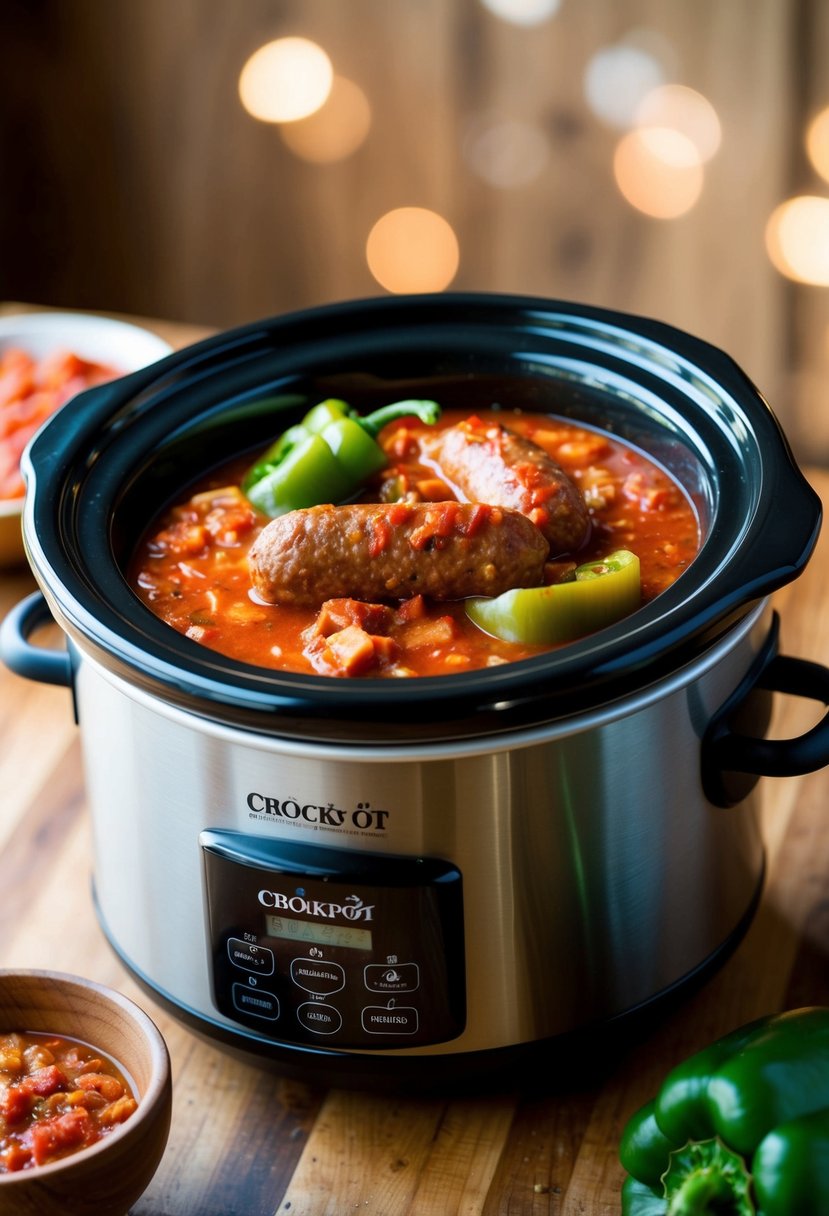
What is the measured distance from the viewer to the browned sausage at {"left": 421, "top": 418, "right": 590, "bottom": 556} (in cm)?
209

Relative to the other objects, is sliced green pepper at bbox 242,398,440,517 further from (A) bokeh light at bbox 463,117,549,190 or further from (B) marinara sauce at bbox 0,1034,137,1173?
(A) bokeh light at bbox 463,117,549,190

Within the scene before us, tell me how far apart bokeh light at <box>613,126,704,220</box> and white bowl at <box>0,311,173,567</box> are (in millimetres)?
1900

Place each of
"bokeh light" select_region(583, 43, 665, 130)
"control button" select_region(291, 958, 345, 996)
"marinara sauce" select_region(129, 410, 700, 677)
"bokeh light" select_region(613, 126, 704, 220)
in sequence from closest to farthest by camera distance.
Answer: "control button" select_region(291, 958, 345, 996) < "marinara sauce" select_region(129, 410, 700, 677) < "bokeh light" select_region(583, 43, 665, 130) < "bokeh light" select_region(613, 126, 704, 220)

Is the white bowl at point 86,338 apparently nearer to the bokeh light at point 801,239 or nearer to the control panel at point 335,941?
the control panel at point 335,941

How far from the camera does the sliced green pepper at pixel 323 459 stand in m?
2.21

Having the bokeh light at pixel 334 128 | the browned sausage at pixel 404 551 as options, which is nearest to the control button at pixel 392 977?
the browned sausage at pixel 404 551

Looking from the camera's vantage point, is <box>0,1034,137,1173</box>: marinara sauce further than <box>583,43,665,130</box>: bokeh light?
No

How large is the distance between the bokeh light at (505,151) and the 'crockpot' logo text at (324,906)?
354 centimetres

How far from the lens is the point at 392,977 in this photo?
180cm

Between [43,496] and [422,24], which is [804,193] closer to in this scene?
[422,24]

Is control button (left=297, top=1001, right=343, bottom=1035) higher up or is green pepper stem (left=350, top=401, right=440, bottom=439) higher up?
green pepper stem (left=350, top=401, right=440, bottom=439)

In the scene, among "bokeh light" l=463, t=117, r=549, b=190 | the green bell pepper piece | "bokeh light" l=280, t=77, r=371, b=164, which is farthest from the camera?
"bokeh light" l=280, t=77, r=371, b=164

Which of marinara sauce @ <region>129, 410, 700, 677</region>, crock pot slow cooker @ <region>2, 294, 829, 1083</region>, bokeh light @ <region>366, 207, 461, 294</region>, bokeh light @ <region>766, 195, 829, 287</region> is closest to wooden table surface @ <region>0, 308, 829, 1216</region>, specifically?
crock pot slow cooker @ <region>2, 294, 829, 1083</region>

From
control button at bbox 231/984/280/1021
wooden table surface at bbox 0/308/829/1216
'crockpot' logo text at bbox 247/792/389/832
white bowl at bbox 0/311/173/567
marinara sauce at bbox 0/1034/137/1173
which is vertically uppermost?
'crockpot' logo text at bbox 247/792/389/832
